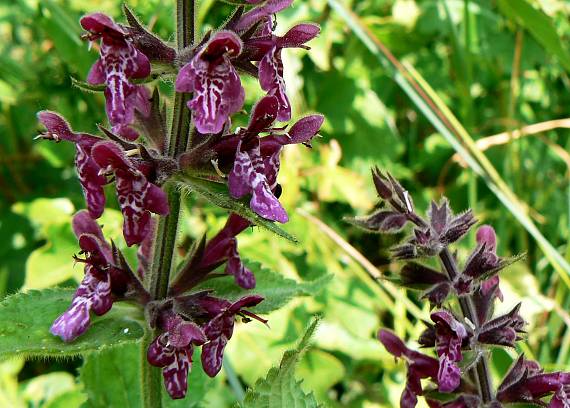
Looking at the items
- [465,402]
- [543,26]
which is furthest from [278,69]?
[543,26]

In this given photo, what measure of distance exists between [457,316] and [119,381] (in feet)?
2.72

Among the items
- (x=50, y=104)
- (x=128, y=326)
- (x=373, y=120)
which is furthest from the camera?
(x=373, y=120)

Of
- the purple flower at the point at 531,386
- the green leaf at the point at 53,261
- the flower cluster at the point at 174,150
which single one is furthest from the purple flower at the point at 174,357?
the green leaf at the point at 53,261

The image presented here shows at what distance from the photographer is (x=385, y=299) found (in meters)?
2.24

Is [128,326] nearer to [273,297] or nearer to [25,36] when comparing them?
[273,297]

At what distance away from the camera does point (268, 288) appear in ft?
5.19

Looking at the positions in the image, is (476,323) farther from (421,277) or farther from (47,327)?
(47,327)

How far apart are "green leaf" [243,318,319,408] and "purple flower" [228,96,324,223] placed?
0.20 meters

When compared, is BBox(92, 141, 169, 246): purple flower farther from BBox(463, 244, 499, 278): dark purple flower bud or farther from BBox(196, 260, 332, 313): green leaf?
BBox(463, 244, 499, 278): dark purple flower bud

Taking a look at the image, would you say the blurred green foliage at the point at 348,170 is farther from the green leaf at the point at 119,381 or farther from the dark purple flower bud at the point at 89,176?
the dark purple flower bud at the point at 89,176

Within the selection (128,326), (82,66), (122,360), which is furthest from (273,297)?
(82,66)

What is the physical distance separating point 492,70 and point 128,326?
2.37m

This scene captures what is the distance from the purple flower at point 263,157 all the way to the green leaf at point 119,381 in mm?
671

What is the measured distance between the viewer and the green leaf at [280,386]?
108cm
